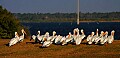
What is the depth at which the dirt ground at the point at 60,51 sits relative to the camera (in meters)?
28.6

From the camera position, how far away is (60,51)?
30.9 m

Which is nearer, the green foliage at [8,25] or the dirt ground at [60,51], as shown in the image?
the dirt ground at [60,51]

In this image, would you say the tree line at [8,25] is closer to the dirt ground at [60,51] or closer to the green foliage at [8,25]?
the green foliage at [8,25]

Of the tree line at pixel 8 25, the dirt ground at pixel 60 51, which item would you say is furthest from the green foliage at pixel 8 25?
the dirt ground at pixel 60 51

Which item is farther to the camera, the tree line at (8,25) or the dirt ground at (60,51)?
the tree line at (8,25)

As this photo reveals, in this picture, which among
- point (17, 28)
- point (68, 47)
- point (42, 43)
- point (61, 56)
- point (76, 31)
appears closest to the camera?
point (61, 56)

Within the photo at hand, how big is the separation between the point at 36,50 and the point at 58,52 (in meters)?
1.95

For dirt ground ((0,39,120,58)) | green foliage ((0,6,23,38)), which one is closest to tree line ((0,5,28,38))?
green foliage ((0,6,23,38))

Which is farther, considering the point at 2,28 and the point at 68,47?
the point at 2,28

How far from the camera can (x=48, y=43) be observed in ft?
108

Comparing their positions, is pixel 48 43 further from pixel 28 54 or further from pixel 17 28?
pixel 17 28

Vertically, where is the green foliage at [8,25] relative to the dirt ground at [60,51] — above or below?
below
